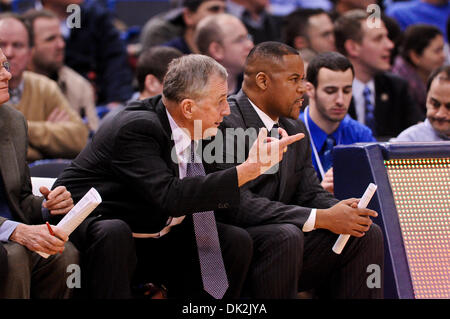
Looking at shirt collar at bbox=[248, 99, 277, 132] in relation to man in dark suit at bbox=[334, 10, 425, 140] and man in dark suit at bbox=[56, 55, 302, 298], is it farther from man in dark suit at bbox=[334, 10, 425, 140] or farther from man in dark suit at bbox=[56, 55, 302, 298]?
man in dark suit at bbox=[334, 10, 425, 140]

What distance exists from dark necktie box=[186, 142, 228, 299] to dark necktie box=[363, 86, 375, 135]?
209 centimetres

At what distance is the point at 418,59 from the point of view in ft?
18.2

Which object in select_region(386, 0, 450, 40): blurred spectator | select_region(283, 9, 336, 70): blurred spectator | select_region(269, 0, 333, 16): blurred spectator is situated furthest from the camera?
select_region(269, 0, 333, 16): blurred spectator

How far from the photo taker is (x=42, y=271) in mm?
2680

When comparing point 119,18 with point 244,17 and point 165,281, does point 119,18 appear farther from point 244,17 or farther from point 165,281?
point 165,281

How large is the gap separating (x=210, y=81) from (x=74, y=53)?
2.63 metres

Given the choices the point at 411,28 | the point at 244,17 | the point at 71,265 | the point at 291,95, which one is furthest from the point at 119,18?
the point at 71,265

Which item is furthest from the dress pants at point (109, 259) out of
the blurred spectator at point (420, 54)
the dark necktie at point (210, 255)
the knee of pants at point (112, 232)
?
the blurred spectator at point (420, 54)

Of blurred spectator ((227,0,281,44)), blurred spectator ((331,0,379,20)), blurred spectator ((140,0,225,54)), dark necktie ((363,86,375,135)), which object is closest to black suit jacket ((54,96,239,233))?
dark necktie ((363,86,375,135))

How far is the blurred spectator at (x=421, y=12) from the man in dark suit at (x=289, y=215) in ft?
11.7

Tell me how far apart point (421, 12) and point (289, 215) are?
416 centimetres

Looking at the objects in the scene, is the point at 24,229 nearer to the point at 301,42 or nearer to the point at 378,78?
the point at 378,78

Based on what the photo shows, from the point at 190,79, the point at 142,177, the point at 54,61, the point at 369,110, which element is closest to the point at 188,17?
the point at 54,61

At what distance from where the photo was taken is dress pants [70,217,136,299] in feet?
8.57
